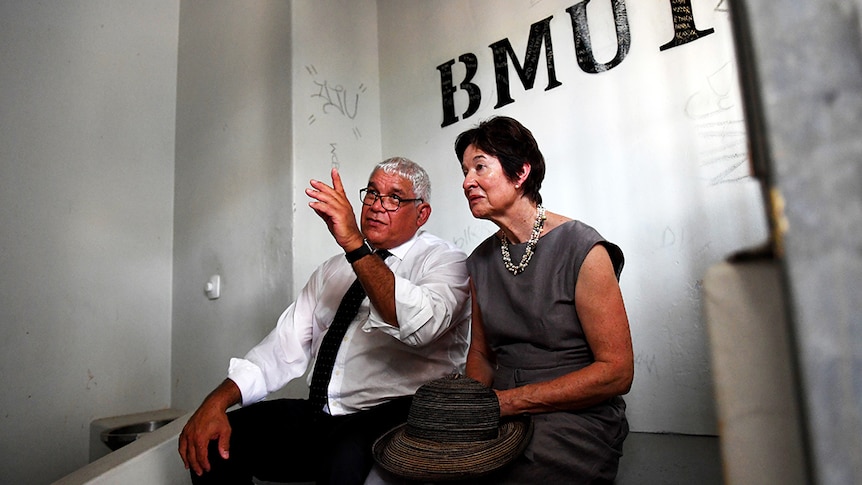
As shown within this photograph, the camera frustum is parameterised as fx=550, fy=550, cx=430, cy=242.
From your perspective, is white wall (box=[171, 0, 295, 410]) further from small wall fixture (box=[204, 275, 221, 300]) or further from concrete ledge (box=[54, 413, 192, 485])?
concrete ledge (box=[54, 413, 192, 485])

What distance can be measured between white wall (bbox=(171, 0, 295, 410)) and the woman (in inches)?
40.5

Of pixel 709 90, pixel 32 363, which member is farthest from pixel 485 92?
pixel 32 363

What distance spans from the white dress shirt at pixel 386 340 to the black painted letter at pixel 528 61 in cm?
73

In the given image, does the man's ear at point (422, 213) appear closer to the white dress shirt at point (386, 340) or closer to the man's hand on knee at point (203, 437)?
the white dress shirt at point (386, 340)

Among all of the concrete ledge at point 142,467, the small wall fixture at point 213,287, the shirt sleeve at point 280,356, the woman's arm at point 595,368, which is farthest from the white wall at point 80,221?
the woman's arm at point 595,368

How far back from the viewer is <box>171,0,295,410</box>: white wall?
2186 mm

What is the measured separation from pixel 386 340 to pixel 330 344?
0.16 meters

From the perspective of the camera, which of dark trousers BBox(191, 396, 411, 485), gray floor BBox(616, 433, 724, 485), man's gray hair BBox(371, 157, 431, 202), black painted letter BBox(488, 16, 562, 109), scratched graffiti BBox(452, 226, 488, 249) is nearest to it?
gray floor BBox(616, 433, 724, 485)

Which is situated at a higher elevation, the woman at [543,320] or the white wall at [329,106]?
the white wall at [329,106]

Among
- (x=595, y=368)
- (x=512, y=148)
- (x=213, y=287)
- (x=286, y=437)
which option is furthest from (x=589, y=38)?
(x=213, y=287)

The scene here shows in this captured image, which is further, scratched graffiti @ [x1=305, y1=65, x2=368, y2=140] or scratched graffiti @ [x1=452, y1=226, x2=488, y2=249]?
scratched graffiti @ [x1=305, y1=65, x2=368, y2=140]

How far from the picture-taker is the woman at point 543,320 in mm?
1036

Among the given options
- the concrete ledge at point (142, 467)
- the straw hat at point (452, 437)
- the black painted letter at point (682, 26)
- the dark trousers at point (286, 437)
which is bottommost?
the concrete ledge at point (142, 467)

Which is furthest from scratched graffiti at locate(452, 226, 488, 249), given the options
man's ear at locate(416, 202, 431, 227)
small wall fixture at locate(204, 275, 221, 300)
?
small wall fixture at locate(204, 275, 221, 300)
